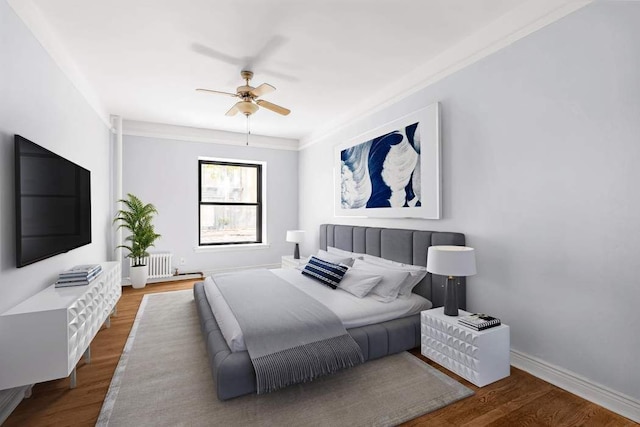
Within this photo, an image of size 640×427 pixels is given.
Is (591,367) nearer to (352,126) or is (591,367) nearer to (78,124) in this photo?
(352,126)

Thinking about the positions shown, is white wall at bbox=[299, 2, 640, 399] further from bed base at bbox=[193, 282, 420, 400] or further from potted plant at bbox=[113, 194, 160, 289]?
potted plant at bbox=[113, 194, 160, 289]

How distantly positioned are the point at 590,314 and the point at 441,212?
1.34 m

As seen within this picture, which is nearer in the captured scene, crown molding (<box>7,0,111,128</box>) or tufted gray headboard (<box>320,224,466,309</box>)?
crown molding (<box>7,0,111,128</box>)

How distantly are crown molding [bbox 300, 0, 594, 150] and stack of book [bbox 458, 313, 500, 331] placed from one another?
6.98 ft

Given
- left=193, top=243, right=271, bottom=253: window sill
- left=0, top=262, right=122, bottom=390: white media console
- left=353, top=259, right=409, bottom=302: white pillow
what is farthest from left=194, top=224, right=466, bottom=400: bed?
left=193, top=243, right=271, bottom=253: window sill

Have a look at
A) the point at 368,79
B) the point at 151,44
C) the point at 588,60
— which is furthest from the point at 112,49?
the point at 588,60

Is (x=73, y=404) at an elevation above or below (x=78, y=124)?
below

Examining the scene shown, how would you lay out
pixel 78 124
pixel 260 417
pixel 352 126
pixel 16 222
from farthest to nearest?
pixel 352 126, pixel 78 124, pixel 16 222, pixel 260 417

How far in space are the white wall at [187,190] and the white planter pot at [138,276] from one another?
536 mm

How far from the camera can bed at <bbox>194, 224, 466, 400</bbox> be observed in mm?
1961

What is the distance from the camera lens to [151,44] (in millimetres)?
2725

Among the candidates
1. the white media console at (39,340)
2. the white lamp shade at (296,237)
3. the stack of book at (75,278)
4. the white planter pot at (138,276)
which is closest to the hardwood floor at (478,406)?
the white media console at (39,340)

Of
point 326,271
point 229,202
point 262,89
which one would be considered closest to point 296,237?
point 229,202

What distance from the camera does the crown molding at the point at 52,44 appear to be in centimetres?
213
